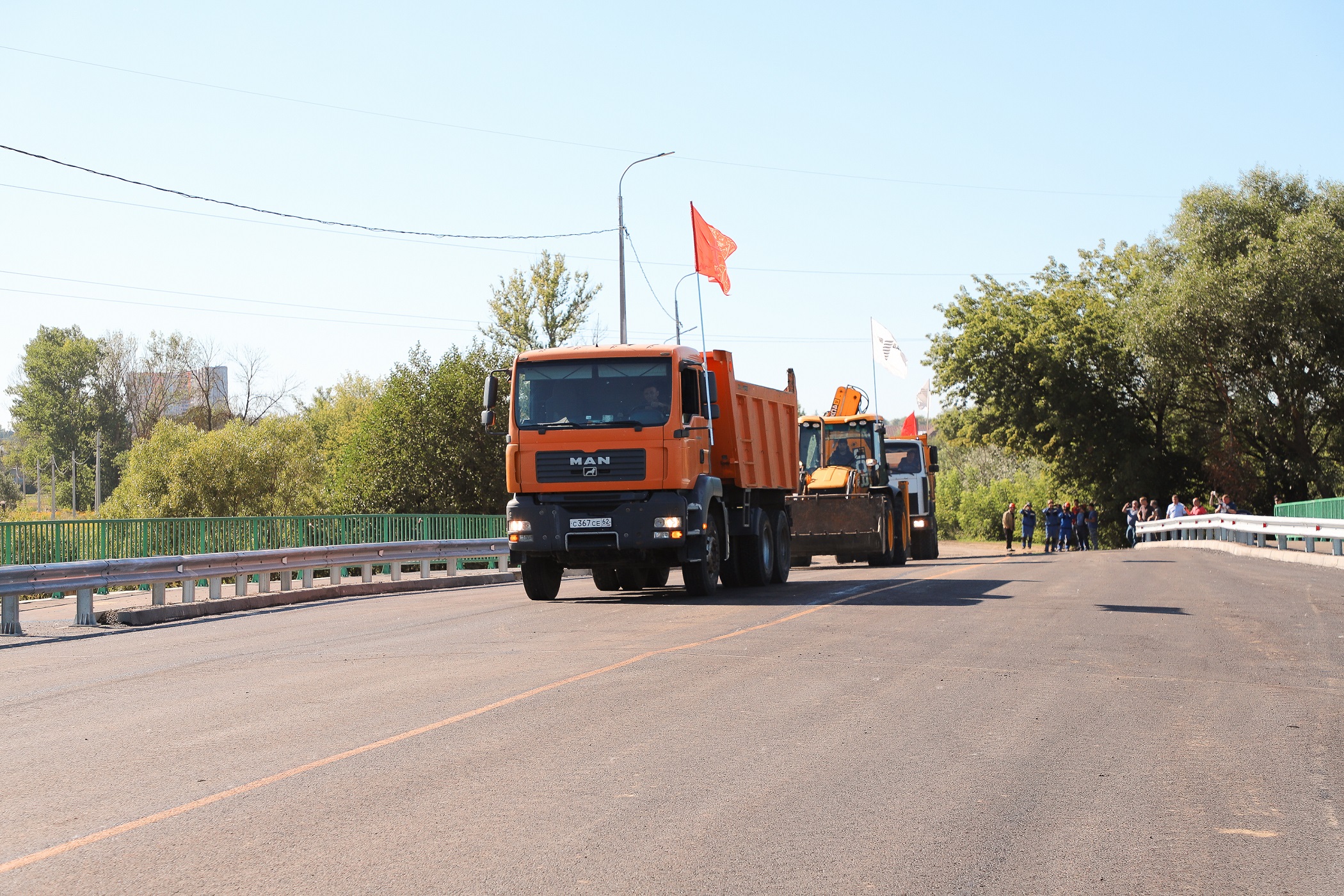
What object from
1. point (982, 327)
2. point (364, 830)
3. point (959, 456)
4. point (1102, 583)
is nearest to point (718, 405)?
point (1102, 583)

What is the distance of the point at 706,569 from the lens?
711 inches

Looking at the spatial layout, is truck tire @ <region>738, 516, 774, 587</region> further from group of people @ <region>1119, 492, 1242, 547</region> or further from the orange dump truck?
group of people @ <region>1119, 492, 1242, 547</region>

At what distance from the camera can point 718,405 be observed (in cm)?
1911

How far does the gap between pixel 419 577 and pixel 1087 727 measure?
17448 mm

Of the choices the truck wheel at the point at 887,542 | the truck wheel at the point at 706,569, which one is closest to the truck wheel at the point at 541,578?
the truck wheel at the point at 706,569

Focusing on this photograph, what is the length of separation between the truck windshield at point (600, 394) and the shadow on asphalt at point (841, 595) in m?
2.56

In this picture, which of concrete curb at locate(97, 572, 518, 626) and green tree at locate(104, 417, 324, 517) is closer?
concrete curb at locate(97, 572, 518, 626)

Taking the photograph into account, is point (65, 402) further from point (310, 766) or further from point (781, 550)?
point (310, 766)

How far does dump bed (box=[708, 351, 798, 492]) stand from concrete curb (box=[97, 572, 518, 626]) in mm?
6298

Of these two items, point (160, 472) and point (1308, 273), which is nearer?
point (1308, 273)

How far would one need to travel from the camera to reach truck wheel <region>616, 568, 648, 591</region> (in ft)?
68.6

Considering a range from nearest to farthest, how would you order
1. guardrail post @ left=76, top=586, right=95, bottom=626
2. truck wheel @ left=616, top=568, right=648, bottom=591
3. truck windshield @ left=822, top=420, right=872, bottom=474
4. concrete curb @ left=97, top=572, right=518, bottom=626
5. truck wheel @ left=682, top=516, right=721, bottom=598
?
guardrail post @ left=76, top=586, right=95, bottom=626
concrete curb @ left=97, top=572, right=518, bottom=626
truck wheel @ left=682, top=516, right=721, bottom=598
truck wheel @ left=616, top=568, right=648, bottom=591
truck windshield @ left=822, top=420, right=872, bottom=474

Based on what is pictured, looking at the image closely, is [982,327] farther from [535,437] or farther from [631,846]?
[631,846]

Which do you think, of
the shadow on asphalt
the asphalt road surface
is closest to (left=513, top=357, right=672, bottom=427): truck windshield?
the shadow on asphalt
